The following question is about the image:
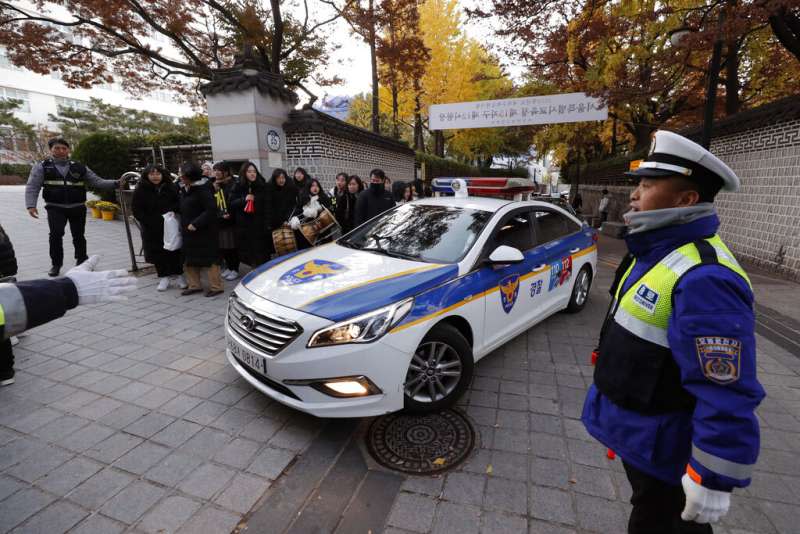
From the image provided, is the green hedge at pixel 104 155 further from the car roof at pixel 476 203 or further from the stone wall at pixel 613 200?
the stone wall at pixel 613 200

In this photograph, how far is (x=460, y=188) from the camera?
4734mm

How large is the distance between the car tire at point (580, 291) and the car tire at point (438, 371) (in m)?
2.57

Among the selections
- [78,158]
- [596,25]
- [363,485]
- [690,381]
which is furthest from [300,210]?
[78,158]

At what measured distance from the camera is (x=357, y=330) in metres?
2.48

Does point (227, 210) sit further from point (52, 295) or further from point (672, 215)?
point (672, 215)

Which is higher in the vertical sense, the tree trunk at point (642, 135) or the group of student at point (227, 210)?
the tree trunk at point (642, 135)

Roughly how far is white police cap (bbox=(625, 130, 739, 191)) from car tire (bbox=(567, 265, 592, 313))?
3.81 metres

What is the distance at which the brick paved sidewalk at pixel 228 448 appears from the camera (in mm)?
2070

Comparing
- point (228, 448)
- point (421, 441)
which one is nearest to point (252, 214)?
point (228, 448)

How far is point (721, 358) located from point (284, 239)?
5748 mm

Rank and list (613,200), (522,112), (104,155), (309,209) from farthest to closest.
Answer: (613,200), (522,112), (104,155), (309,209)

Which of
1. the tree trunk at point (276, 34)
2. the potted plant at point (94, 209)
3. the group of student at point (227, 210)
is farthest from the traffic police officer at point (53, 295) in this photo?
the potted plant at point (94, 209)

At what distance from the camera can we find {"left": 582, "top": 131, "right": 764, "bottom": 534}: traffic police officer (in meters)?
1.10

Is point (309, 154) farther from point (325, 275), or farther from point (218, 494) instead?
point (218, 494)
